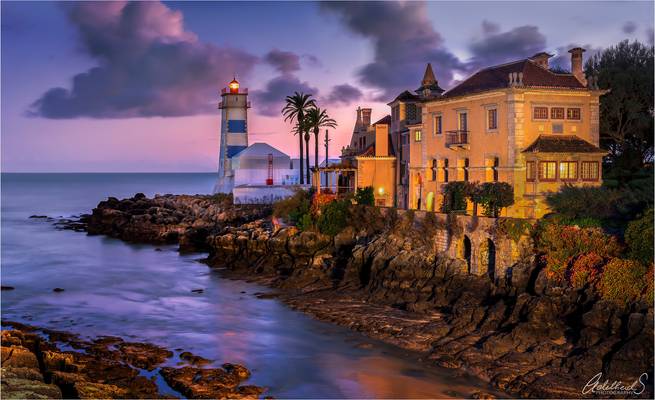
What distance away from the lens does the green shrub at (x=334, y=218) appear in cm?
3716

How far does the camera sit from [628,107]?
3694 cm

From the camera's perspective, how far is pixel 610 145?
39.3 meters

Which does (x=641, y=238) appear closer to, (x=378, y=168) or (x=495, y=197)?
(x=495, y=197)

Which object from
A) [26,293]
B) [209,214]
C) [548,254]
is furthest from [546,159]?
[209,214]

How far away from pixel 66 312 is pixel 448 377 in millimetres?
16855

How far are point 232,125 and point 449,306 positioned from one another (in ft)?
128

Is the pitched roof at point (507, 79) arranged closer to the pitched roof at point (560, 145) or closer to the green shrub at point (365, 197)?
the pitched roof at point (560, 145)

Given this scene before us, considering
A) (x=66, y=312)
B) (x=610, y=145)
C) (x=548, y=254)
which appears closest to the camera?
(x=548, y=254)

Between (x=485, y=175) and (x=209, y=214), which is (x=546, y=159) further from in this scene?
(x=209, y=214)

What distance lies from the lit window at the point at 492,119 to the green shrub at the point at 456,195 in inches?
118

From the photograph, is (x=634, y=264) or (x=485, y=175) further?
(x=485, y=175)

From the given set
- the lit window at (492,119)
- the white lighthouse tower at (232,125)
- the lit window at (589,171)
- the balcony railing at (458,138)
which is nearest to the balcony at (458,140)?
the balcony railing at (458,138)

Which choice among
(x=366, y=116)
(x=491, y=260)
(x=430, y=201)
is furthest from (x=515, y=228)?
(x=366, y=116)

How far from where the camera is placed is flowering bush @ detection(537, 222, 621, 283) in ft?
80.2
